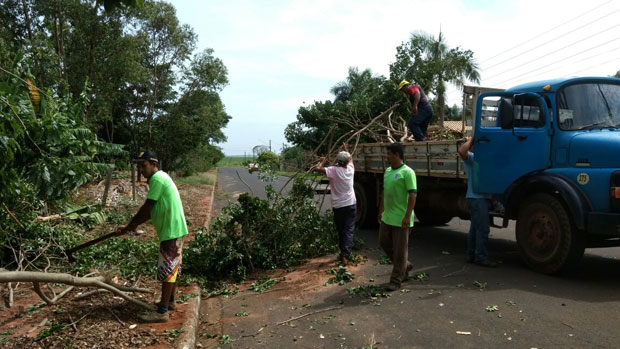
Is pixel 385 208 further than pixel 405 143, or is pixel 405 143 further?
pixel 405 143

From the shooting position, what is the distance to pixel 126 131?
23.1 m

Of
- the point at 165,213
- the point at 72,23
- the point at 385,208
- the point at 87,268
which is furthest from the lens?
the point at 72,23

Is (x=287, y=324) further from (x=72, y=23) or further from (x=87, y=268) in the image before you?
(x=72, y=23)

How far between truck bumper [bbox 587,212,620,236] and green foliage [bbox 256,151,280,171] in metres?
5.02

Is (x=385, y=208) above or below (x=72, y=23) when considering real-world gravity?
below

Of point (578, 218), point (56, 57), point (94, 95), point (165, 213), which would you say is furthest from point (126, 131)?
point (578, 218)

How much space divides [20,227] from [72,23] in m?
10.1

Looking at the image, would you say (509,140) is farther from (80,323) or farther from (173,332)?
(80,323)

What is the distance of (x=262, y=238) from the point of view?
7.97 metres

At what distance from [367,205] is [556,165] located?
5003 millimetres

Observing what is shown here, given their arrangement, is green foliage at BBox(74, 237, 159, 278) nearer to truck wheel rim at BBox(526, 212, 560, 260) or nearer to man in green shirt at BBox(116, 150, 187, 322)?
man in green shirt at BBox(116, 150, 187, 322)

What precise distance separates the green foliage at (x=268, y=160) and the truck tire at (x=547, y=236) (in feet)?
13.6

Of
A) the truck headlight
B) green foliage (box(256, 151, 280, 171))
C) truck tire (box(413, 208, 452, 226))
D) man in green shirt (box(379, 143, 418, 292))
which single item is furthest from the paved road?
truck tire (box(413, 208, 452, 226))

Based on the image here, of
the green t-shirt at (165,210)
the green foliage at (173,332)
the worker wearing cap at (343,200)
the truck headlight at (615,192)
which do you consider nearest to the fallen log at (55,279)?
A: the green foliage at (173,332)
